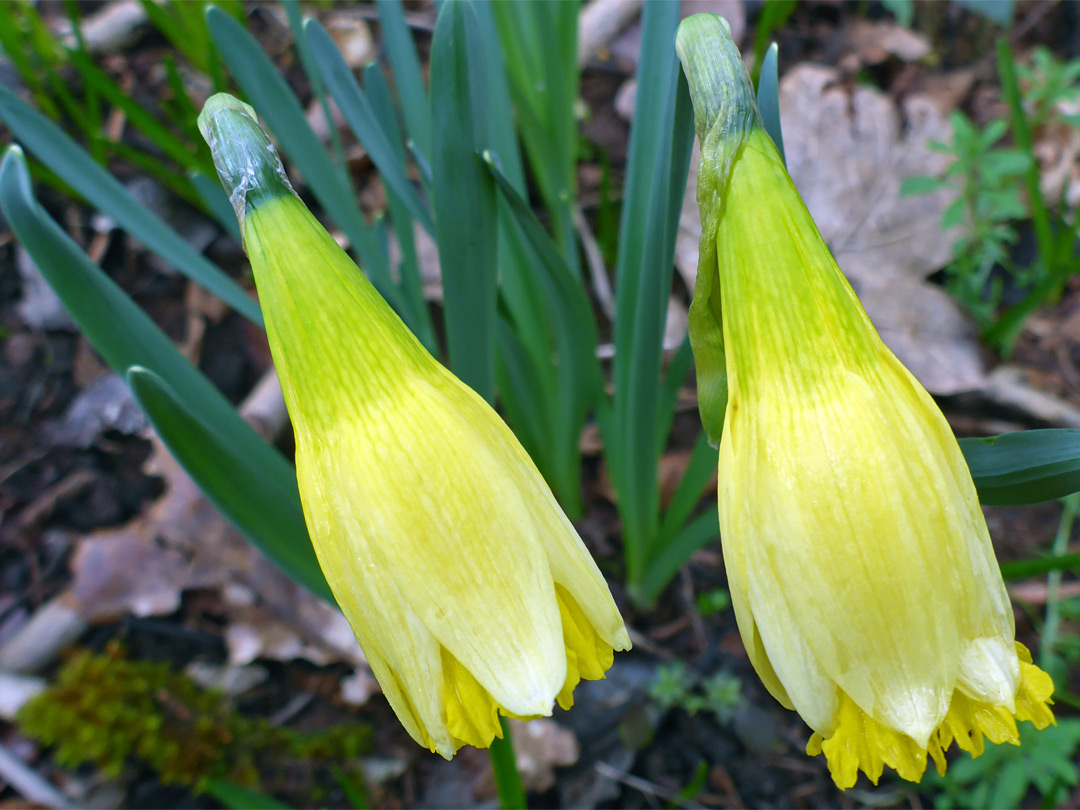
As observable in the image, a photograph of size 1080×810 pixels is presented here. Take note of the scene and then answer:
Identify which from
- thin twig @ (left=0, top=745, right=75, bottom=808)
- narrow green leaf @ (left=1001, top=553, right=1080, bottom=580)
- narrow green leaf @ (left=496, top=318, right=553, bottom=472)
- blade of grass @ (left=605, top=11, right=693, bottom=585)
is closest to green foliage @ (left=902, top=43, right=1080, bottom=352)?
narrow green leaf @ (left=1001, top=553, right=1080, bottom=580)

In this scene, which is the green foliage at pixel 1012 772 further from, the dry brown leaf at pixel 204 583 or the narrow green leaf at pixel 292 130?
the narrow green leaf at pixel 292 130

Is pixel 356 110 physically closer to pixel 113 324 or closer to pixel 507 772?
pixel 113 324

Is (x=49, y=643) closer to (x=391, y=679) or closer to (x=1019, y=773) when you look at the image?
(x=391, y=679)

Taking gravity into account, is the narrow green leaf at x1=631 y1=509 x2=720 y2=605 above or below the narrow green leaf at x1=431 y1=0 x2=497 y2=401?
below

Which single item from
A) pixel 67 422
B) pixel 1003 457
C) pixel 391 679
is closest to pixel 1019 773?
pixel 1003 457

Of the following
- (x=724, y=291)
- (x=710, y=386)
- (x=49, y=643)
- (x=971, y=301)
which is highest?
(x=724, y=291)

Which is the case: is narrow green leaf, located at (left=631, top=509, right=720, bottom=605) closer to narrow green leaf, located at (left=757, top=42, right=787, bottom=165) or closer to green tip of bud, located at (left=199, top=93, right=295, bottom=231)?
narrow green leaf, located at (left=757, top=42, right=787, bottom=165)

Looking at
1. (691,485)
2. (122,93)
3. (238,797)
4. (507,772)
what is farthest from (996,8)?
(122,93)
